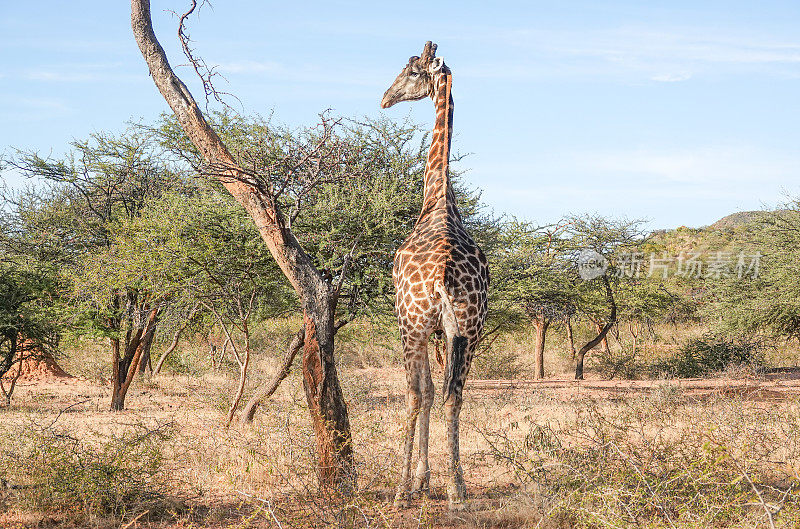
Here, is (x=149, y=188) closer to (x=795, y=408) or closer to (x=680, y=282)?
(x=795, y=408)

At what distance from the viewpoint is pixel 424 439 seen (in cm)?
572

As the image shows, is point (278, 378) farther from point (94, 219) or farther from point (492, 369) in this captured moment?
point (492, 369)

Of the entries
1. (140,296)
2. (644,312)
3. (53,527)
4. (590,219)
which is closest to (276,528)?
(53,527)

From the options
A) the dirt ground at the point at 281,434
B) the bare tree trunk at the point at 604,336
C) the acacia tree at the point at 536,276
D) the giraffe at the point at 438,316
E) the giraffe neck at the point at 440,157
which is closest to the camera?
the dirt ground at the point at 281,434

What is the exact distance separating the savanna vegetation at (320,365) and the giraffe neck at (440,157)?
99 centimetres

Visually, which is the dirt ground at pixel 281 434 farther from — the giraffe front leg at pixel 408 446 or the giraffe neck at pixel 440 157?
the giraffe neck at pixel 440 157

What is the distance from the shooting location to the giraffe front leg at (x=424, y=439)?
18.6 ft

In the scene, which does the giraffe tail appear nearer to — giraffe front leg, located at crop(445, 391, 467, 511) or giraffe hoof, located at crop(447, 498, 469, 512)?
giraffe front leg, located at crop(445, 391, 467, 511)

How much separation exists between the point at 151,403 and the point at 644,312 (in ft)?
49.3

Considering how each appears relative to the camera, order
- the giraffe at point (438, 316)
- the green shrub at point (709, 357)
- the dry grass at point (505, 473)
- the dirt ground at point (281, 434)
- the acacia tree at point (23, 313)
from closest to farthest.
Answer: the dry grass at point (505, 473) → the dirt ground at point (281, 434) → the giraffe at point (438, 316) → the acacia tree at point (23, 313) → the green shrub at point (709, 357)

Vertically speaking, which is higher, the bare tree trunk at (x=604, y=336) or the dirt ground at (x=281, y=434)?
the bare tree trunk at (x=604, y=336)

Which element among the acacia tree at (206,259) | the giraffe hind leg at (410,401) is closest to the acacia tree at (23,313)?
the acacia tree at (206,259)

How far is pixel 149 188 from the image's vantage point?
50.0ft

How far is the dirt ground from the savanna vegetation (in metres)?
0.06
